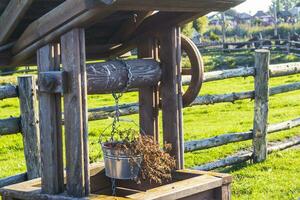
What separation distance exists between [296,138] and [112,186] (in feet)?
20.1

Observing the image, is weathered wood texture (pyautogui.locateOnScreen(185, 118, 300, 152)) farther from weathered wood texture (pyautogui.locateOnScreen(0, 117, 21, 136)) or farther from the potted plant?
the potted plant

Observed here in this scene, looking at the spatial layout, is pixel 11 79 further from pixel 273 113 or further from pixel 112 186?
pixel 112 186

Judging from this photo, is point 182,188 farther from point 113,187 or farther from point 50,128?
point 50,128

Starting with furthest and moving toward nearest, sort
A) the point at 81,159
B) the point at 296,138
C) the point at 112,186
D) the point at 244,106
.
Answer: the point at 244,106
the point at 296,138
the point at 112,186
the point at 81,159

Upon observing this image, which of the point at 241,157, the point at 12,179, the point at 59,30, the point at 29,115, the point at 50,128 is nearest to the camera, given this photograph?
the point at 59,30

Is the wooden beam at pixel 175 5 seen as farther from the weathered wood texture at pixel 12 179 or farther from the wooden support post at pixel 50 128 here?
the weathered wood texture at pixel 12 179

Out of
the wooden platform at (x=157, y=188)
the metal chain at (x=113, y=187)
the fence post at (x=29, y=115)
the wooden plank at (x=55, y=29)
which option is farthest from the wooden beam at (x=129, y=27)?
the fence post at (x=29, y=115)

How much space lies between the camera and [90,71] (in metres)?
3.88

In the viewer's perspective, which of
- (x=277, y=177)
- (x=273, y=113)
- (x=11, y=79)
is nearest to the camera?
(x=277, y=177)

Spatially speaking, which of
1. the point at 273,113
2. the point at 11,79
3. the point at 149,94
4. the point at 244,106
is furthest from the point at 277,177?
the point at 11,79

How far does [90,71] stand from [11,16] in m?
0.57

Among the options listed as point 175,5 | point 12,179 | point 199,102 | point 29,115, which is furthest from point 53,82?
point 199,102

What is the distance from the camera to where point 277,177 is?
738 centimetres

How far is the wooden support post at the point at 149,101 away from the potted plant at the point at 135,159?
35 cm
